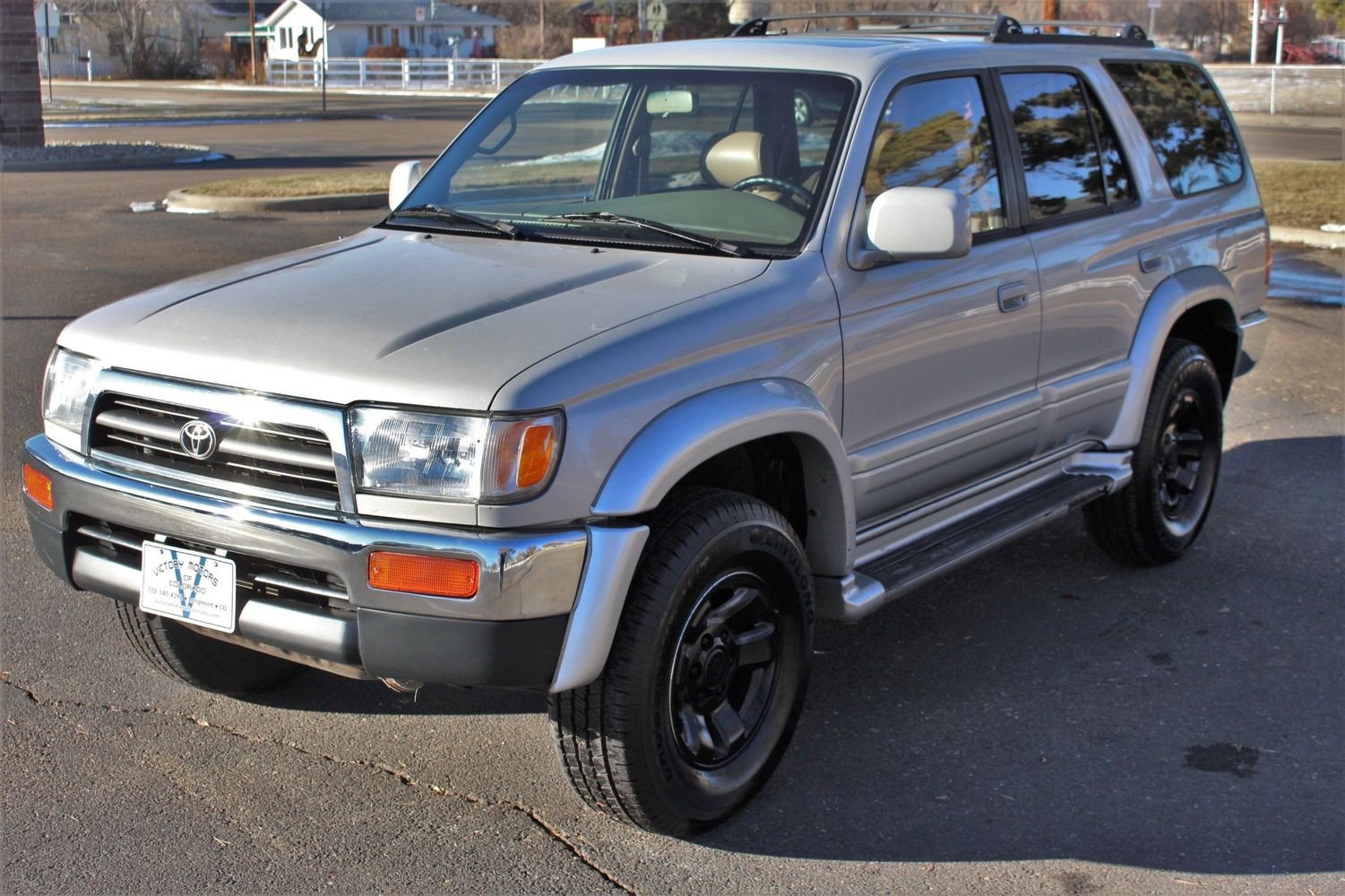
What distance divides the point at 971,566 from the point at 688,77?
2300mm

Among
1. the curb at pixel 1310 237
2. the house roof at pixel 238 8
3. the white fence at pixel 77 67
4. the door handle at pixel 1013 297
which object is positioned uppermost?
the house roof at pixel 238 8

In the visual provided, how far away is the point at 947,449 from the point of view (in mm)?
4395

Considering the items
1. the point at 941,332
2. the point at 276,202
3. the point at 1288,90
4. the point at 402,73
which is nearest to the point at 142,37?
the point at 402,73

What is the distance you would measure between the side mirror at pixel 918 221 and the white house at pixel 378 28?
73639 mm

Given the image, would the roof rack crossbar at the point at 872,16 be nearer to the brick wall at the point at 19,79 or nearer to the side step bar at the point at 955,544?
the side step bar at the point at 955,544

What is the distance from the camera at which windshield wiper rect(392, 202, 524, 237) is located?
4.29m

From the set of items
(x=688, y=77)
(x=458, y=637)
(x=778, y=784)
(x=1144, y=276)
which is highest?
(x=688, y=77)

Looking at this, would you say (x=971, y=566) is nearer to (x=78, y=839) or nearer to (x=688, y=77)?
(x=688, y=77)

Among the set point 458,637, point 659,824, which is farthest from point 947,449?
point 458,637

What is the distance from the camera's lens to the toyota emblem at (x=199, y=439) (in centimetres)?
333

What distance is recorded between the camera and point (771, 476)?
158 inches

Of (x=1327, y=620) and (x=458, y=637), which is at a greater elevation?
(x=458, y=637)

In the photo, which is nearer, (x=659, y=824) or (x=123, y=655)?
(x=659, y=824)

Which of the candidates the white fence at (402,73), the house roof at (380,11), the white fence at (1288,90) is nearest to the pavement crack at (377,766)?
the white fence at (1288,90)
